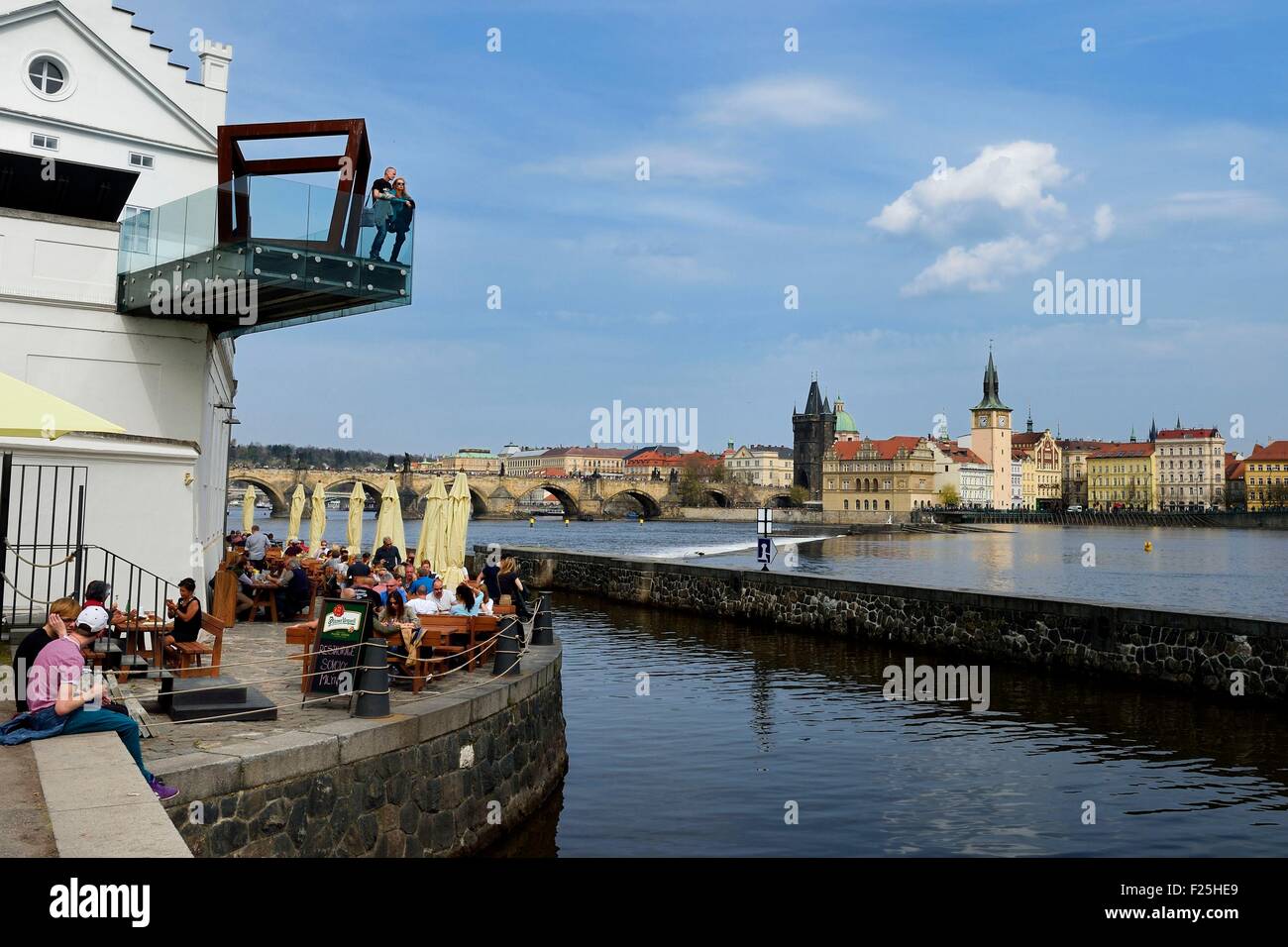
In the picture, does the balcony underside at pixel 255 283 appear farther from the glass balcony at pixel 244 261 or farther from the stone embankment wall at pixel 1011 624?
the stone embankment wall at pixel 1011 624

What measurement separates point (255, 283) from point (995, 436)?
188529 mm

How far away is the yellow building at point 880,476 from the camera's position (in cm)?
15800

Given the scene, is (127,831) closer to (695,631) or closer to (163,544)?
(163,544)

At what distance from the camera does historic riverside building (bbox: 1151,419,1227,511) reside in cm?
18150

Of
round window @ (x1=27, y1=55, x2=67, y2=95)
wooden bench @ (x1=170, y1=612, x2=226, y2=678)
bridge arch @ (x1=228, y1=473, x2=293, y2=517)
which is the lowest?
wooden bench @ (x1=170, y1=612, x2=226, y2=678)

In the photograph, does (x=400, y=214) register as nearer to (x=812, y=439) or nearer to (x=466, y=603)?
(x=466, y=603)

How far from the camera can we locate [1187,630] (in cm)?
1692

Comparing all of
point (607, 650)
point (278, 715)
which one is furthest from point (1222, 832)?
point (607, 650)

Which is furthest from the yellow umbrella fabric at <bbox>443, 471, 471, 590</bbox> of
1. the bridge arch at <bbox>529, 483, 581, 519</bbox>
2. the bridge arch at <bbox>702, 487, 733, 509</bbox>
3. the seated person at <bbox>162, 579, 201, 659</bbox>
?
the bridge arch at <bbox>702, 487, 733, 509</bbox>

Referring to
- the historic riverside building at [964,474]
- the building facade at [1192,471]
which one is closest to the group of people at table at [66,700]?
the historic riverside building at [964,474]

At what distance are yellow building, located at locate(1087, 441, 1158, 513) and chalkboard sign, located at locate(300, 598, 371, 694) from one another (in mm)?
193439

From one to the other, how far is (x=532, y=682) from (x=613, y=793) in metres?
1.61

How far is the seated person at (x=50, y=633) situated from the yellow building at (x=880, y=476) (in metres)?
154

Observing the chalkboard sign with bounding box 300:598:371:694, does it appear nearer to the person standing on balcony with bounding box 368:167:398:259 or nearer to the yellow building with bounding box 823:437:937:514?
the person standing on balcony with bounding box 368:167:398:259
